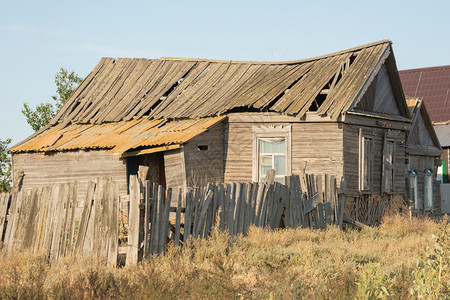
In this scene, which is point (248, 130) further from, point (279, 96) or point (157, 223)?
point (157, 223)

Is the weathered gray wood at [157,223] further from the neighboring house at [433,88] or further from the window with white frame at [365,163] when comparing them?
the neighboring house at [433,88]

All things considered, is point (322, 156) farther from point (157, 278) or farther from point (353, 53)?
A: point (157, 278)

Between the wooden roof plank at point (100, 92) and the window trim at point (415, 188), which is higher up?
the wooden roof plank at point (100, 92)

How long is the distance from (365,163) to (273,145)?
270cm

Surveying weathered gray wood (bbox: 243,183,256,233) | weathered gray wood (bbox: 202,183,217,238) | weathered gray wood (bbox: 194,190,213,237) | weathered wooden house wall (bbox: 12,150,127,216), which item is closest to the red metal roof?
weathered wooden house wall (bbox: 12,150,127,216)

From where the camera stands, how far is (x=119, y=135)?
1839 centimetres

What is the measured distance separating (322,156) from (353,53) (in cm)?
380

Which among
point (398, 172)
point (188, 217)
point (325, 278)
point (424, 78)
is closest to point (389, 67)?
point (398, 172)

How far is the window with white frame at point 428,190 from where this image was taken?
71.5ft

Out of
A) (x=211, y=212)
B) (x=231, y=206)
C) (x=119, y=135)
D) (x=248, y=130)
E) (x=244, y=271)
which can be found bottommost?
(x=244, y=271)

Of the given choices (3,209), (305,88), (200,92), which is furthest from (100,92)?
(3,209)

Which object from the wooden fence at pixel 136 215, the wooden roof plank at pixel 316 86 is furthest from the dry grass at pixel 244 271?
the wooden roof plank at pixel 316 86

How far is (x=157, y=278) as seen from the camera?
7098mm

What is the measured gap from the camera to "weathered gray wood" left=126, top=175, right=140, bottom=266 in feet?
30.3
